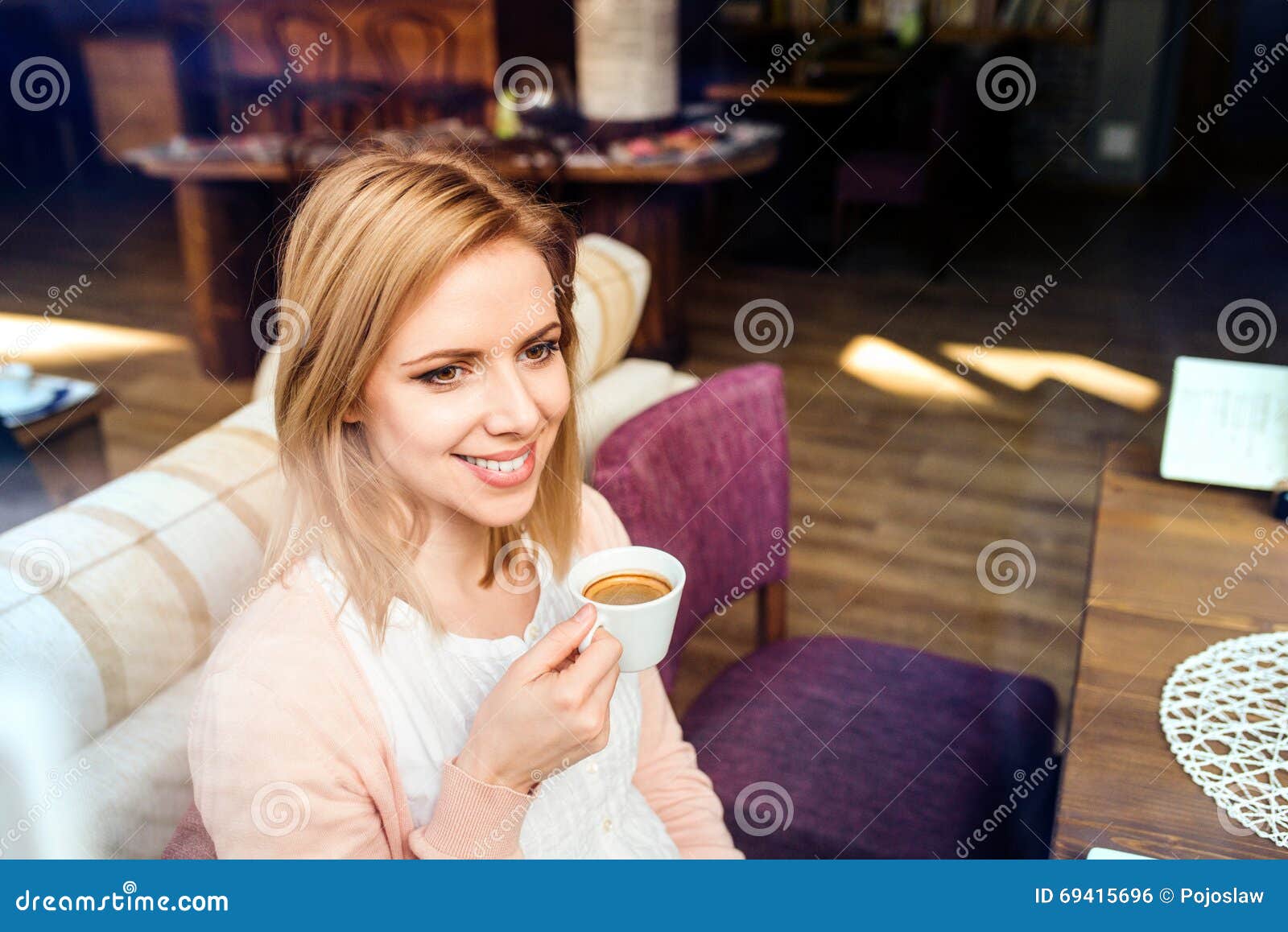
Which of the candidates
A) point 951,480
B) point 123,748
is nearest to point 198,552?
point 123,748

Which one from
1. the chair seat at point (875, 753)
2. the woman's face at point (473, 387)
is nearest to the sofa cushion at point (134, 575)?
the woman's face at point (473, 387)

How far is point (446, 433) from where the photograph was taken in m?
0.79

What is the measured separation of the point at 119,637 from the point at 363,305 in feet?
1.37

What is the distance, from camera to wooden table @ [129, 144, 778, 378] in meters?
3.79

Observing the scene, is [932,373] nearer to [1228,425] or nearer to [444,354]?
Answer: [1228,425]

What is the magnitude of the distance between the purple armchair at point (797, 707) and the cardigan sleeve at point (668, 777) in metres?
0.15

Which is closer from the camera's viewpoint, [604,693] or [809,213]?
[604,693]

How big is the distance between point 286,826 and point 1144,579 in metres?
0.95

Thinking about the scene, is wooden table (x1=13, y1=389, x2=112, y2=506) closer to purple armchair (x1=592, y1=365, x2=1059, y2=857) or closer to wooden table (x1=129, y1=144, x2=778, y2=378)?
Answer: purple armchair (x1=592, y1=365, x2=1059, y2=857)

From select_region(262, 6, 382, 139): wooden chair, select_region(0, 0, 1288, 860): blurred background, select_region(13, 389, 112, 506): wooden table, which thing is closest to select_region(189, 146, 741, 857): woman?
select_region(0, 0, 1288, 860): blurred background

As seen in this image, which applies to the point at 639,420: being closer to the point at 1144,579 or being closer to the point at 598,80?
the point at 1144,579

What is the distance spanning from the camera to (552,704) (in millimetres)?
736

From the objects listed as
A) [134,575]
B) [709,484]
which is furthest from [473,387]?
[709,484]
